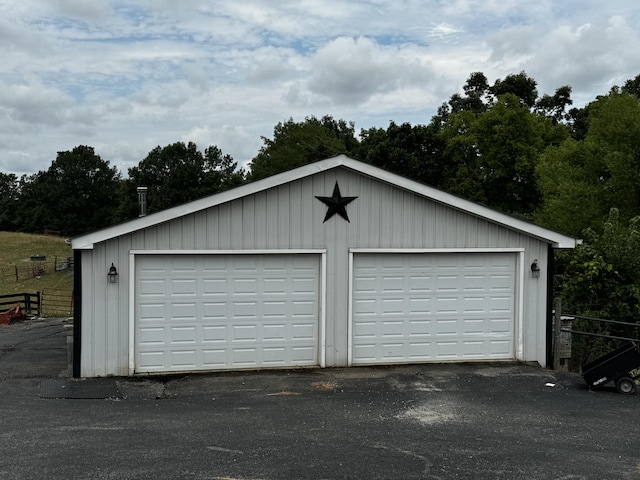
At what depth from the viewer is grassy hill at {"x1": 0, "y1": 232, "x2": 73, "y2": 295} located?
1387 inches

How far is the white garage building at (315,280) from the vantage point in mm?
9906

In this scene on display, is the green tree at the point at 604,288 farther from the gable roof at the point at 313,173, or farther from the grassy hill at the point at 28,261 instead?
the grassy hill at the point at 28,261

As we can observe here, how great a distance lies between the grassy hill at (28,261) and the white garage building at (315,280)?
2599cm

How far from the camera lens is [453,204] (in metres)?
10.7

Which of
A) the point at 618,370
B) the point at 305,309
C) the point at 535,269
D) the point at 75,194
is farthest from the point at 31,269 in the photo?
the point at 618,370

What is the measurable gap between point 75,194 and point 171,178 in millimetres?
17037

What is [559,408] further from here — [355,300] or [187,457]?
[187,457]

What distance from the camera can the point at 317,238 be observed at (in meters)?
10.5

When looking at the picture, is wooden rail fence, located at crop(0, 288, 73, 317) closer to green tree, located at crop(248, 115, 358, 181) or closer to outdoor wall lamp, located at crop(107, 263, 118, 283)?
outdoor wall lamp, located at crop(107, 263, 118, 283)

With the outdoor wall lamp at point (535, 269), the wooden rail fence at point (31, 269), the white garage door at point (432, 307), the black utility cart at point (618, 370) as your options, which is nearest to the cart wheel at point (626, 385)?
the black utility cart at point (618, 370)

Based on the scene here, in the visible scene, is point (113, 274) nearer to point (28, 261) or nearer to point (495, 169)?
→ point (495, 169)

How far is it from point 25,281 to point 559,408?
118 ft

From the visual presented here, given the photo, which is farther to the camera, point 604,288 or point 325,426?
point 604,288

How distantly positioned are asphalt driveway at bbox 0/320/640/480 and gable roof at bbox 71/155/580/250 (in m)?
2.33
